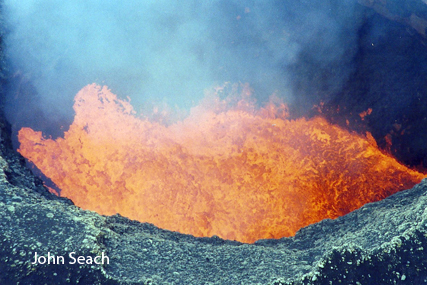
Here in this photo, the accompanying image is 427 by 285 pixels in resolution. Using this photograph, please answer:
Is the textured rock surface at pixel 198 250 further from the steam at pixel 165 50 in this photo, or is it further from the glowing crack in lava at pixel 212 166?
the steam at pixel 165 50

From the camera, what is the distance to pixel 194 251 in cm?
348

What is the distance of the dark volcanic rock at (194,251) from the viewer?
2801mm

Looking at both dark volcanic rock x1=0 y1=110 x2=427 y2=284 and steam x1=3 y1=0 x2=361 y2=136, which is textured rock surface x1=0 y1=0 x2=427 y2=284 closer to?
dark volcanic rock x1=0 y1=110 x2=427 y2=284

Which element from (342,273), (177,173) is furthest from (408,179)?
(177,173)

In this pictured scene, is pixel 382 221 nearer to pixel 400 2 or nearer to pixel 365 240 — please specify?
pixel 365 240

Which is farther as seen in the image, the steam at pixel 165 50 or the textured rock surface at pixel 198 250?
the steam at pixel 165 50

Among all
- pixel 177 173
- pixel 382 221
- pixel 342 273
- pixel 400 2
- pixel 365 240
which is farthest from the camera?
pixel 177 173

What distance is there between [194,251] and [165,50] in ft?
13.1

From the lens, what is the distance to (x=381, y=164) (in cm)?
575

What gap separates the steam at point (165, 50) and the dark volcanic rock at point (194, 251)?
2.78m

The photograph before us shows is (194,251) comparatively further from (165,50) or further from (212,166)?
(165,50)

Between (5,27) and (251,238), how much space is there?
5522 millimetres

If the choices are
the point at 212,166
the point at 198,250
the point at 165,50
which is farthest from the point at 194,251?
the point at 165,50

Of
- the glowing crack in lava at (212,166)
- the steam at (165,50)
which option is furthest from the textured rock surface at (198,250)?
the steam at (165,50)
